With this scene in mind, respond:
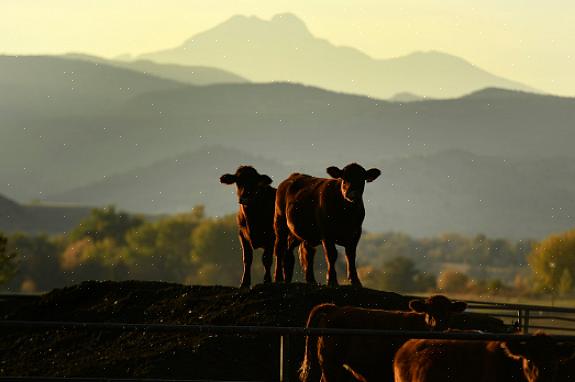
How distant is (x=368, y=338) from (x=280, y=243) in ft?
28.1

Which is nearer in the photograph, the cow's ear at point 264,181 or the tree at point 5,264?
the cow's ear at point 264,181

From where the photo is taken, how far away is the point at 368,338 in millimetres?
12000

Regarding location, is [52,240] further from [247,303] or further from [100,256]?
[247,303]

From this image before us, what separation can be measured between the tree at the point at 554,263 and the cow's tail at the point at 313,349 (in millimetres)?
155805

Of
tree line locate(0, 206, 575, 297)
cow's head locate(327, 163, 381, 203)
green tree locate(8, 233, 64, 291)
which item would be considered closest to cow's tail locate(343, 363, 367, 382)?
cow's head locate(327, 163, 381, 203)

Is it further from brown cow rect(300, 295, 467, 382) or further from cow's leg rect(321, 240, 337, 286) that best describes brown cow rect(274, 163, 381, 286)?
brown cow rect(300, 295, 467, 382)

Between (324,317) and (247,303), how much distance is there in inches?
181

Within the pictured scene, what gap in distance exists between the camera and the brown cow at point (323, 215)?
714 inches

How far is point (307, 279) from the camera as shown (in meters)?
20.4


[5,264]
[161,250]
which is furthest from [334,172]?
[161,250]

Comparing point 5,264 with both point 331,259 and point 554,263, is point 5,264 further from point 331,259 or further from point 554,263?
point 554,263

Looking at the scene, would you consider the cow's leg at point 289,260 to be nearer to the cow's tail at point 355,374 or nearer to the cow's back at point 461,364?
the cow's tail at point 355,374

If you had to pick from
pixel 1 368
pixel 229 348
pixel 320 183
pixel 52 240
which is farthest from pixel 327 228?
pixel 52 240

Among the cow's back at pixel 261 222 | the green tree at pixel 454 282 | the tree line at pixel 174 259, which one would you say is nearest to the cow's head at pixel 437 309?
the cow's back at pixel 261 222
